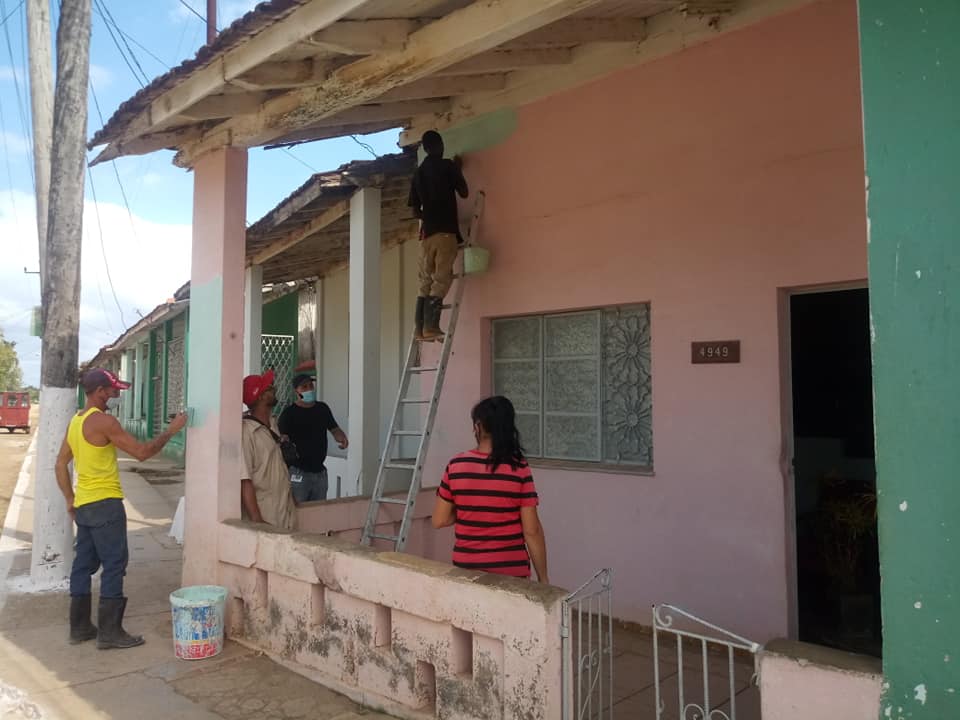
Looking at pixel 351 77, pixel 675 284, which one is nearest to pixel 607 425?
pixel 675 284

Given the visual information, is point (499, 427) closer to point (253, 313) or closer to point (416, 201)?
point (416, 201)

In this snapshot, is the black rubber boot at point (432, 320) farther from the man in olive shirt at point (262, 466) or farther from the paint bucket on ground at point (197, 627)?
the paint bucket on ground at point (197, 627)

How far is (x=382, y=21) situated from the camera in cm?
378

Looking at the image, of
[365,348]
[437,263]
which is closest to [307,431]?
A: [365,348]

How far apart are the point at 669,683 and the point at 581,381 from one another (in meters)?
2.18

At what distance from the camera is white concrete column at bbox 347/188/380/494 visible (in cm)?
655

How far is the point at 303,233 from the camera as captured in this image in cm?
841

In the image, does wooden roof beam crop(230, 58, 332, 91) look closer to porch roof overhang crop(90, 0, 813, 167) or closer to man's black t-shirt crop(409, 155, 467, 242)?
porch roof overhang crop(90, 0, 813, 167)

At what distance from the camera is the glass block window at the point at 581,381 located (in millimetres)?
5238

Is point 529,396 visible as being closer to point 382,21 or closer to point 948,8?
point 382,21

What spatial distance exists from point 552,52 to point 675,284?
1.87m

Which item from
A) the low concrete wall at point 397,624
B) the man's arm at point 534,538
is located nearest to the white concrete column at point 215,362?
the low concrete wall at point 397,624

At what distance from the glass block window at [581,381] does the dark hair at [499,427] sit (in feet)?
6.46

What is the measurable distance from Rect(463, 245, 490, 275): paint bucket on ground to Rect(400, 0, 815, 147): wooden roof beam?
3.96 feet
